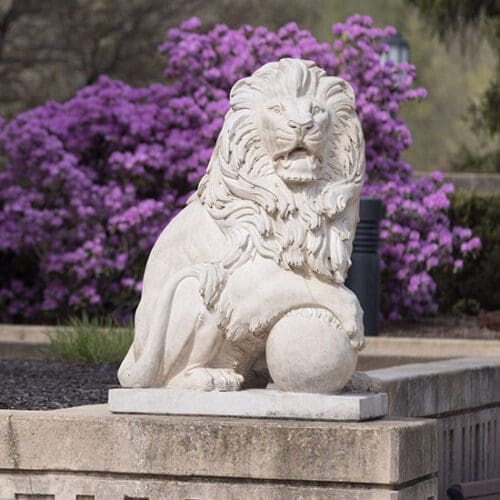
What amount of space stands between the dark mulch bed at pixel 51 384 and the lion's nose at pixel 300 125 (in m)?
2.36

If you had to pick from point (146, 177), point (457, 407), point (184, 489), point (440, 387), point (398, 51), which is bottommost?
point (184, 489)

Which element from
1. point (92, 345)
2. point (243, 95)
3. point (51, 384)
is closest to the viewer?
point (243, 95)

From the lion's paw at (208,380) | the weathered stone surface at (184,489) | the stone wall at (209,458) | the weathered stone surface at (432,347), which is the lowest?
the weathered stone surface at (184,489)

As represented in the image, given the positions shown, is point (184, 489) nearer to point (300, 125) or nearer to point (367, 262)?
point (300, 125)

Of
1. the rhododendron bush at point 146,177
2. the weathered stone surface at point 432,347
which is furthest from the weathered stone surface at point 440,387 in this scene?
the rhododendron bush at point 146,177

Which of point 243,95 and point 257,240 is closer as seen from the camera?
point 257,240

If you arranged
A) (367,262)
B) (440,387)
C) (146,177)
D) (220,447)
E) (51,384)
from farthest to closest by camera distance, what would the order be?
(146,177)
(367,262)
(51,384)
(440,387)
(220,447)

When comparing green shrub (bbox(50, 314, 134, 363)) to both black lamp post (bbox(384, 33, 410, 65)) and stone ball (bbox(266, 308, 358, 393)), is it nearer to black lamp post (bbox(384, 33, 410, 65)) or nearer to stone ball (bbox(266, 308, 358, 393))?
stone ball (bbox(266, 308, 358, 393))

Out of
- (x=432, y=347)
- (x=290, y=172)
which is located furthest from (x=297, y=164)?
(x=432, y=347)

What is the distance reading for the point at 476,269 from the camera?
53.7ft

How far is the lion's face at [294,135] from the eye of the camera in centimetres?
563

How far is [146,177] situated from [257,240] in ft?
32.3

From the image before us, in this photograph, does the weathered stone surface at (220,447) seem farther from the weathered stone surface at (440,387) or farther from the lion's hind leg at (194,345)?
the weathered stone surface at (440,387)

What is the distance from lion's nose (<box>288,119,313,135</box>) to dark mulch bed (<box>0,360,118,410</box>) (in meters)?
2.36
